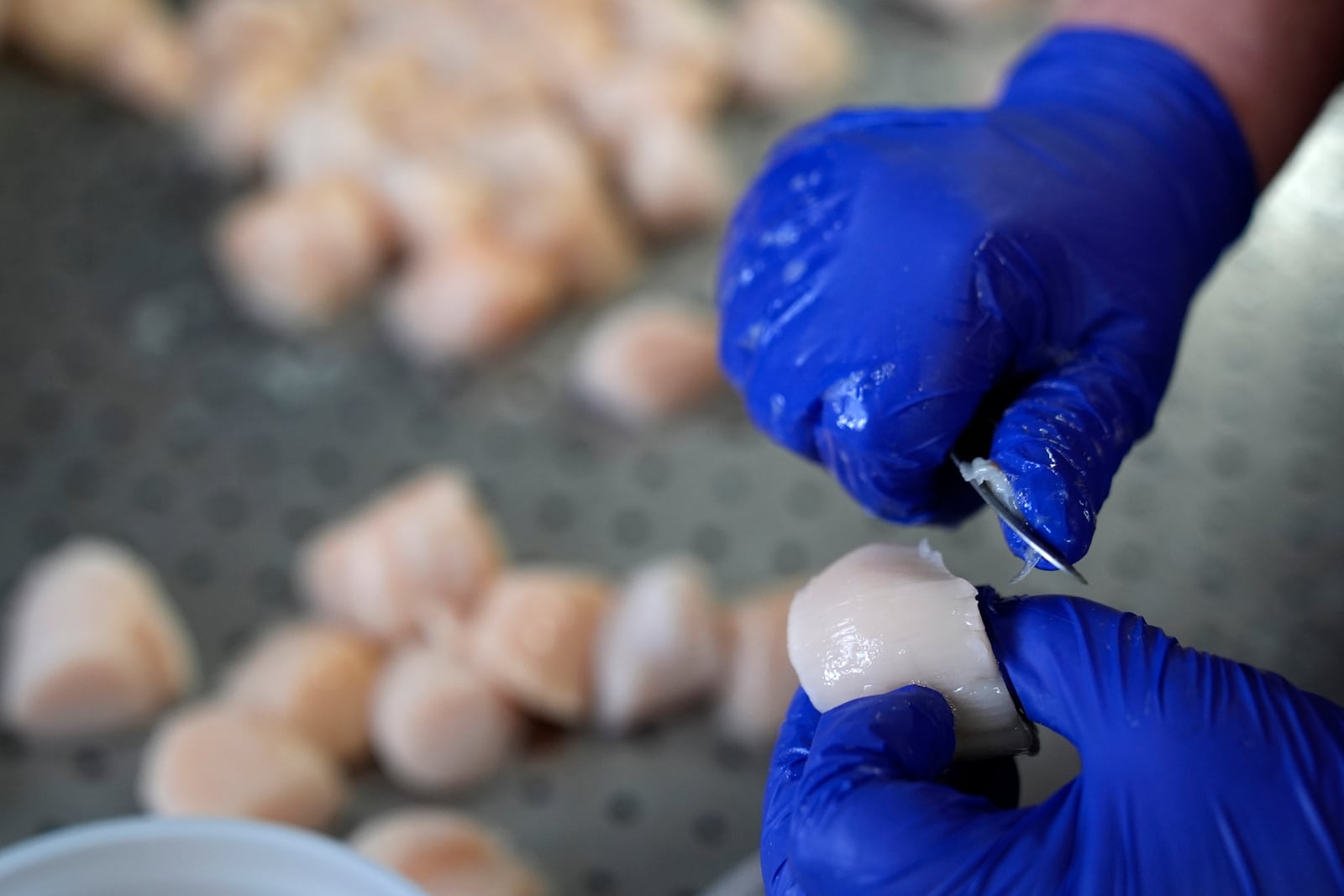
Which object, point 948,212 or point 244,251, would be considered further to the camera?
point 244,251

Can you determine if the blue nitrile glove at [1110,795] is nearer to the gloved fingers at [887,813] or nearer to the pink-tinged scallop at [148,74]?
the gloved fingers at [887,813]

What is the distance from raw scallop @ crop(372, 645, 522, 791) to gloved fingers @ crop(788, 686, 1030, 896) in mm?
473

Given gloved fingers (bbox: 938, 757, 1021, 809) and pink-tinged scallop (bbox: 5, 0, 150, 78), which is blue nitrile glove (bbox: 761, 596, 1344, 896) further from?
pink-tinged scallop (bbox: 5, 0, 150, 78)

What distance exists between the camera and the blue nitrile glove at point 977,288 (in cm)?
68

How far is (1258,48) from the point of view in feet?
2.96

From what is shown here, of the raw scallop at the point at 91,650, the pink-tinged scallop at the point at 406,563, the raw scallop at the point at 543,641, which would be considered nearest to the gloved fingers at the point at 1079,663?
the raw scallop at the point at 543,641

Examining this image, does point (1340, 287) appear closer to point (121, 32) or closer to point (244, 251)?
point (244, 251)

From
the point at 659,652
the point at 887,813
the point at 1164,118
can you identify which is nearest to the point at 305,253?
the point at 659,652

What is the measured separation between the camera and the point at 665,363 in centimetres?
122

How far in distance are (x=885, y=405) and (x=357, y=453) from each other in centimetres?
70

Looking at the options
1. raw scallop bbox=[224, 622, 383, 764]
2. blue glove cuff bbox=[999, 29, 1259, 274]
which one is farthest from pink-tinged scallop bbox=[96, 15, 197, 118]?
blue glove cuff bbox=[999, 29, 1259, 274]

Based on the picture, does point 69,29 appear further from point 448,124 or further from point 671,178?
point 671,178

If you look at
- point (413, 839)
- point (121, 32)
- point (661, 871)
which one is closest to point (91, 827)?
point (413, 839)

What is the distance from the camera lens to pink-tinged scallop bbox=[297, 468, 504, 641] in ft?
3.48
